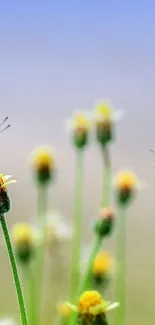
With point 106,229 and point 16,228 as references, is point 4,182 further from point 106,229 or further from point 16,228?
point 16,228

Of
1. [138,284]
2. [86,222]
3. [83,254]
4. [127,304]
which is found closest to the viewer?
[83,254]

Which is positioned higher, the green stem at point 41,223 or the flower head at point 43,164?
the flower head at point 43,164

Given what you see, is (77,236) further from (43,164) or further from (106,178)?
(43,164)

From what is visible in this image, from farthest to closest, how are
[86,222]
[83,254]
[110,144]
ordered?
[86,222] < [83,254] < [110,144]

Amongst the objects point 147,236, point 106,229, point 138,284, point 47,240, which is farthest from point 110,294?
point 106,229

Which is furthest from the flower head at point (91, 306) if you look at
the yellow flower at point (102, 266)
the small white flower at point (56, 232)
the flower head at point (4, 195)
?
the small white flower at point (56, 232)

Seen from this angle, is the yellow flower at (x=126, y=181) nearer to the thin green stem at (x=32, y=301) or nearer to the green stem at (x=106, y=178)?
the green stem at (x=106, y=178)

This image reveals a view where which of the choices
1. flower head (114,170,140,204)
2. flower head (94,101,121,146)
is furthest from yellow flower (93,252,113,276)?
flower head (94,101,121,146)
